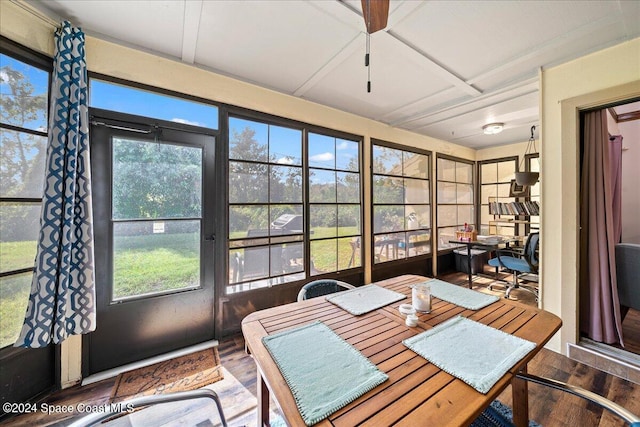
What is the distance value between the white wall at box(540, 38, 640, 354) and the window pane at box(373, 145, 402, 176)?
1878 mm

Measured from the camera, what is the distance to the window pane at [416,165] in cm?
409

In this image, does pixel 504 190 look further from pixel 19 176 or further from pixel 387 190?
pixel 19 176

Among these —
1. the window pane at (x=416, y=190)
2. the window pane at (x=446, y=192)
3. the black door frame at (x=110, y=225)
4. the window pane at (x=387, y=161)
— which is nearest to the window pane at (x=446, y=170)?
the window pane at (x=446, y=192)

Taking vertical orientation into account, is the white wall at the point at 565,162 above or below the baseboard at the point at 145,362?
above

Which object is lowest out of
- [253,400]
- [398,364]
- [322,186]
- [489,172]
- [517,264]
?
[253,400]

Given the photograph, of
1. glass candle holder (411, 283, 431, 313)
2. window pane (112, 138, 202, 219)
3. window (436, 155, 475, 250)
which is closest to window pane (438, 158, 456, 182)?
window (436, 155, 475, 250)

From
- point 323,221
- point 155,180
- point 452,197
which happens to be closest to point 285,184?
point 323,221

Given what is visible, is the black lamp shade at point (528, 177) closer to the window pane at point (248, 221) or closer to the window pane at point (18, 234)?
the window pane at point (248, 221)

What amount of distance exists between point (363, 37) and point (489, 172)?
4696 mm

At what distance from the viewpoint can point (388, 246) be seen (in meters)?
3.80

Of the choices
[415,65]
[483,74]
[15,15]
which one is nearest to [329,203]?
[415,65]

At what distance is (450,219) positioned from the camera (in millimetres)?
4777

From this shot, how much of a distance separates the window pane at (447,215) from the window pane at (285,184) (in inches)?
121

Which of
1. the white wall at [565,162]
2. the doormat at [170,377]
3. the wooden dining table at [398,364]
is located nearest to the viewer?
the wooden dining table at [398,364]
